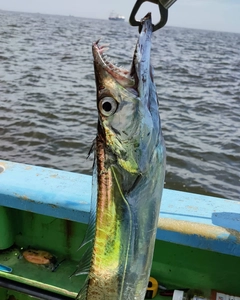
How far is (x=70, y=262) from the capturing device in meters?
3.50

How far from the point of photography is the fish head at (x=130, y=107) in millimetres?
1465

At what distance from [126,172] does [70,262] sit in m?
2.19

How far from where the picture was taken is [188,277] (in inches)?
124

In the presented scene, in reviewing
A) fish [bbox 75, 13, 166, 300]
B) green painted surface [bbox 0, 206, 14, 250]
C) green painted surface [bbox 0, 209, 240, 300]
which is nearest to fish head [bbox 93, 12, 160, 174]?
fish [bbox 75, 13, 166, 300]

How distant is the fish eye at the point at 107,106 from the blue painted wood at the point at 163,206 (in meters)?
1.42

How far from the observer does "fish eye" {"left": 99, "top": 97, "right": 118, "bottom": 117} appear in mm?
1496

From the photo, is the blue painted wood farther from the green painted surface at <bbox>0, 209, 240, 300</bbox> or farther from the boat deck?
the green painted surface at <bbox>0, 209, 240, 300</bbox>

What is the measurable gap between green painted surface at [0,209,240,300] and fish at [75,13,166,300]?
1478 mm

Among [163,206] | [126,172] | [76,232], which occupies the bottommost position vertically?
[76,232]

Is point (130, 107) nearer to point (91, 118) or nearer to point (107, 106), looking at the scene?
point (107, 106)

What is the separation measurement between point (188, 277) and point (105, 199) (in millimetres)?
1846

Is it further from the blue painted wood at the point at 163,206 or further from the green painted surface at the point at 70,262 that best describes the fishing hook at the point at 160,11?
the green painted surface at the point at 70,262

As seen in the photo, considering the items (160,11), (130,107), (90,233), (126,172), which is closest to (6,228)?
(90,233)

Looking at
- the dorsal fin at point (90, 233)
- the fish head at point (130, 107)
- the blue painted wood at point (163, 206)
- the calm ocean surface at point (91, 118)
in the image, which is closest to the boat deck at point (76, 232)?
the blue painted wood at point (163, 206)
